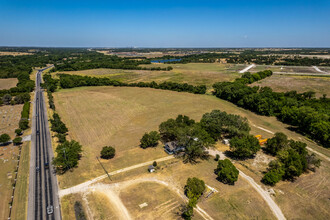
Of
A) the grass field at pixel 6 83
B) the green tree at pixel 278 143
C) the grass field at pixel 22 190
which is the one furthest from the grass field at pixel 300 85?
the grass field at pixel 6 83

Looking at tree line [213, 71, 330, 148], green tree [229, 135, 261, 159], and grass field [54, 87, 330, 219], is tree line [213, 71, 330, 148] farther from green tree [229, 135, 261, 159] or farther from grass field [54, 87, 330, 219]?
green tree [229, 135, 261, 159]

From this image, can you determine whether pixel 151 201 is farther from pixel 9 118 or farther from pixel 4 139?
pixel 9 118

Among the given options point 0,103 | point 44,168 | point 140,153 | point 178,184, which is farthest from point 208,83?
point 0,103

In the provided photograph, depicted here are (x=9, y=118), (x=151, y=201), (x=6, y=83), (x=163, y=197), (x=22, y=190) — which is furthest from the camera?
(x=6, y=83)

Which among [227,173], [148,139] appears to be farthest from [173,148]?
[227,173]

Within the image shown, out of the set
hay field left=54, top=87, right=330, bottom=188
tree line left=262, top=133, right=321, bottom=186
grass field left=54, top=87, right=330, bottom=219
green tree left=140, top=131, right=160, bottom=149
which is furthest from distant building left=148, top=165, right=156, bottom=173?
tree line left=262, top=133, right=321, bottom=186

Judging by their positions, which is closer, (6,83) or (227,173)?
(227,173)
